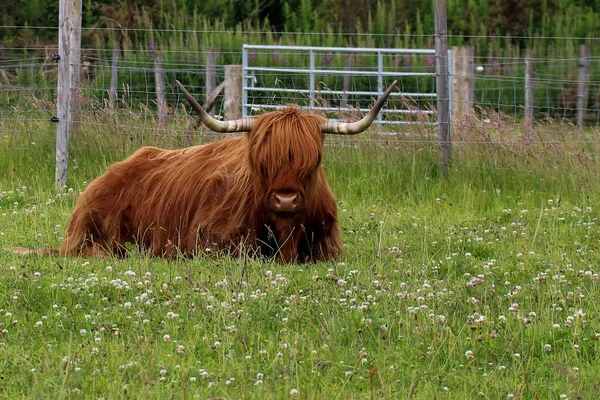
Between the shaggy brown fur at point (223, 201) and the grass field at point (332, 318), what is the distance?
1.09 feet

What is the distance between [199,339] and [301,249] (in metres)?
2.63

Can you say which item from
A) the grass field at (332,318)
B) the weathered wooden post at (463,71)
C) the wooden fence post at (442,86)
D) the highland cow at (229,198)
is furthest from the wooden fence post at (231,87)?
the grass field at (332,318)

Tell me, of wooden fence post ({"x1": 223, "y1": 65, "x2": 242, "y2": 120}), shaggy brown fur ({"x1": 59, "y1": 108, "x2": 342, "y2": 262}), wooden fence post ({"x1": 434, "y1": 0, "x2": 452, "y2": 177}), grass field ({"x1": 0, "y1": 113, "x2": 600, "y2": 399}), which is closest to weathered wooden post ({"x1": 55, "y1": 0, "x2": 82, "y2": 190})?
grass field ({"x1": 0, "y1": 113, "x2": 600, "y2": 399})

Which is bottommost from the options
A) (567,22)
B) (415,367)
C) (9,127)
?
(415,367)

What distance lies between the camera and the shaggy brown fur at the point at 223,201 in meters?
7.46

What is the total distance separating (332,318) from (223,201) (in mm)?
2814

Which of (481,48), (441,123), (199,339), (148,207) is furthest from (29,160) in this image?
(481,48)

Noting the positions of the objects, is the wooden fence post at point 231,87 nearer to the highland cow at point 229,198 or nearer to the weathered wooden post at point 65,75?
the weathered wooden post at point 65,75

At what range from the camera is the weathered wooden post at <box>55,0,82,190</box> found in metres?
11.2

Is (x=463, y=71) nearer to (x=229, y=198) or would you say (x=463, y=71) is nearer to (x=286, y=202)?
(x=229, y=198)

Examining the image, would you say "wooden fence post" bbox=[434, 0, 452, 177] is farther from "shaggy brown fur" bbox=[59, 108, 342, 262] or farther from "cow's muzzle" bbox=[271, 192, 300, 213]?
"cow's muzzle" bbox=[271, 192, 300, 213]

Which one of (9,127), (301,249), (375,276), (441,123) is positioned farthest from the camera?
(9,127)

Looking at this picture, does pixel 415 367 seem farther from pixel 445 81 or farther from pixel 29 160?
pixel 29 160

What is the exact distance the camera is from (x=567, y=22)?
86.3 ft
